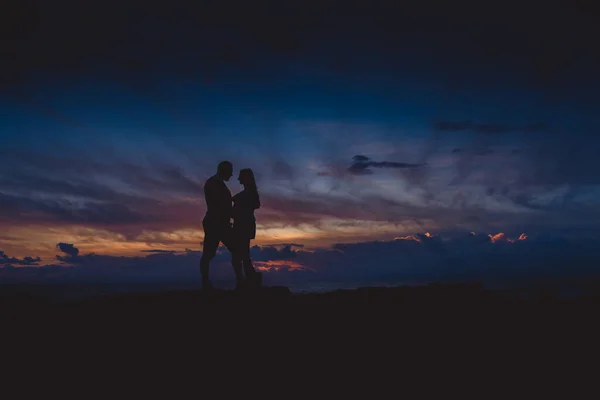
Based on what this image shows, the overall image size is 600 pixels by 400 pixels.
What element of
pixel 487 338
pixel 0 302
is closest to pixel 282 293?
pixel 487 338

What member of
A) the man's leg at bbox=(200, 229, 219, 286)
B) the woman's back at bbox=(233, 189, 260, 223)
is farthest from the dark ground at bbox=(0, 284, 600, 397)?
the woman's back at bbox=(233, 189, 260, 223)

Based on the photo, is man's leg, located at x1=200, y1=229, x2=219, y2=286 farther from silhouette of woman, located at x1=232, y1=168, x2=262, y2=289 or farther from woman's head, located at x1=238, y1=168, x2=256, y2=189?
woman's head, located at x1=238, y1=168, x2=256, y2=189

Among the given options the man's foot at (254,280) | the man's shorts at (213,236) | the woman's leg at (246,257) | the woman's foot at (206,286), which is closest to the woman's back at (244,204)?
the man's shorts at (213,236)

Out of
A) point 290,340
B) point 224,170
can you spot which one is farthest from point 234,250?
point 290,340

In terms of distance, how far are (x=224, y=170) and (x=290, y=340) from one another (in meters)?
5.54

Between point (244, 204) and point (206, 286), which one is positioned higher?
point (244, 204)

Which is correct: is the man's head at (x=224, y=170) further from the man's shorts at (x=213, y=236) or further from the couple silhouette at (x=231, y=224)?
the man's shorts at (x=213, y=236)

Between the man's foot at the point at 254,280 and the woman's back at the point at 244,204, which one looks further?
the man's foot at the point at 254,280

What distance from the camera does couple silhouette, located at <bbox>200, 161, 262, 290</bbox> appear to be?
45.2 feet

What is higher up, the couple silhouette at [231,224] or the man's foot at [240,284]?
the couple silhouette at [231,224]

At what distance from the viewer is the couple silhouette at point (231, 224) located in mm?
13789

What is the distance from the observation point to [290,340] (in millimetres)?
10766

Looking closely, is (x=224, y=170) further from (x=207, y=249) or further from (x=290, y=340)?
(x=290, y=340)

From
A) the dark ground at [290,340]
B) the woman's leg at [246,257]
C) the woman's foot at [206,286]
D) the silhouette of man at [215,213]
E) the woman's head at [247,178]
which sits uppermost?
the woman's head at [247,178]
